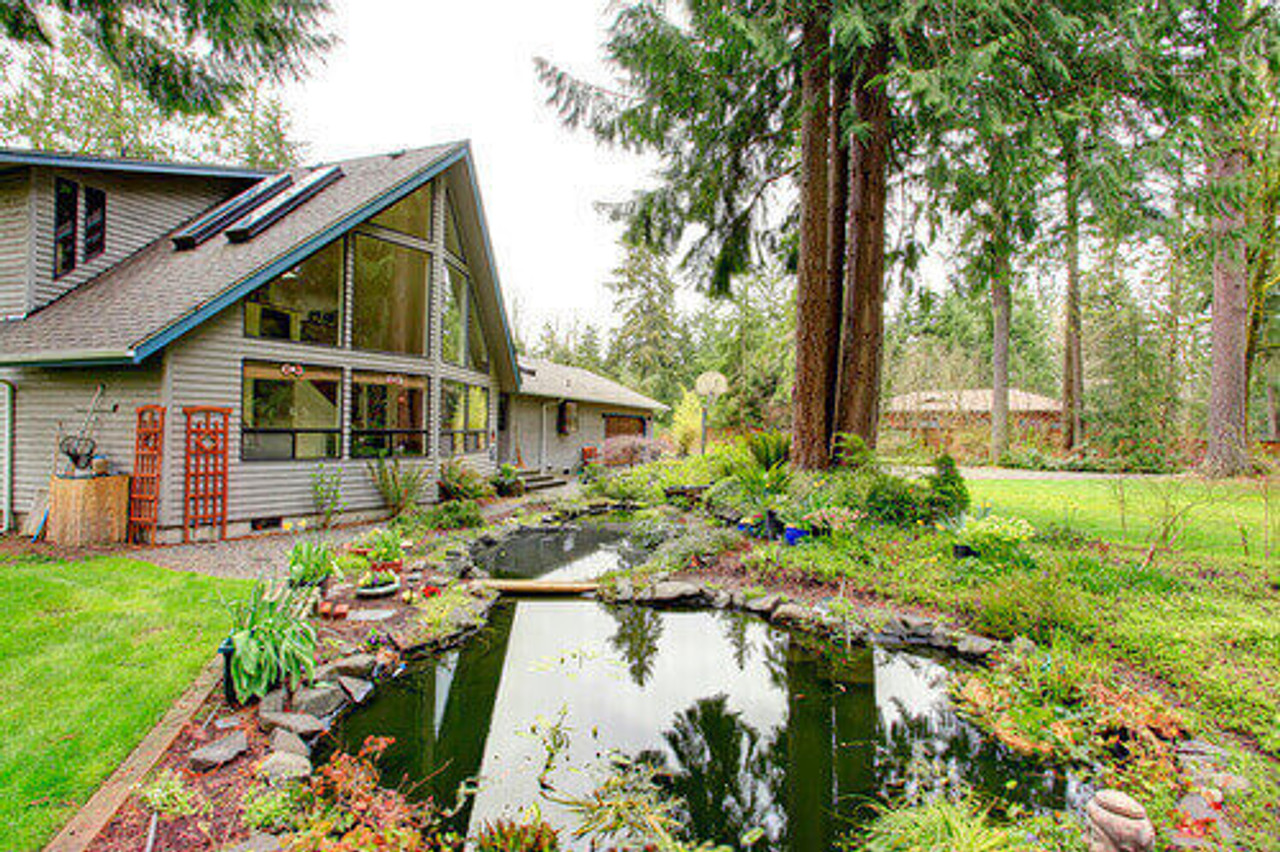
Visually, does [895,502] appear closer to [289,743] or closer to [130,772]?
[289,743]

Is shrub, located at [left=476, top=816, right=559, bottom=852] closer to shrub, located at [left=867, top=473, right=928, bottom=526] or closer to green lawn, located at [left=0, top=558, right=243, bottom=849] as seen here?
green lawn, located at [left=0, top=558, right=243, bottom=849]

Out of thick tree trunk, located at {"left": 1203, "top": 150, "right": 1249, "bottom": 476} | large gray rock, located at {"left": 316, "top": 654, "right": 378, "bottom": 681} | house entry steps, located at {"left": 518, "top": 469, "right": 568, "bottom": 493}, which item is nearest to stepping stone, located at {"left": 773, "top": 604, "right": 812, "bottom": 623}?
large gray rock, located at {"left": 316, "top": 654, "right": 378, "bottom": 681}

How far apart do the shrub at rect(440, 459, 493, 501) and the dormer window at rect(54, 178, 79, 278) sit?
6.37 meters

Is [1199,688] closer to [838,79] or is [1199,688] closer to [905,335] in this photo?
[838,79]

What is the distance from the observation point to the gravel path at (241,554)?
5.84 metres

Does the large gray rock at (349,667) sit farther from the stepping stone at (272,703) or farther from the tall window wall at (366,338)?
the tall window wall at (366,338)

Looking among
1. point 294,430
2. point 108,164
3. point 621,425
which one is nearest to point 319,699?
point 294,430

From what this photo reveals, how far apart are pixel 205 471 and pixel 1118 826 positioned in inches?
354

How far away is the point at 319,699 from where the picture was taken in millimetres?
3363

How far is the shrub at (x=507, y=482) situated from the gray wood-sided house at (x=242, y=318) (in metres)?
1.10

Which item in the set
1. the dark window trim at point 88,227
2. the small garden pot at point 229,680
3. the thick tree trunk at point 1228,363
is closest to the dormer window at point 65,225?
the dark window trim at point 88,227

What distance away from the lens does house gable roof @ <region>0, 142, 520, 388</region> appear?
655 centimetres

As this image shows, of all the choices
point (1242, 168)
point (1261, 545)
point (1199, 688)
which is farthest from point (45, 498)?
point (1242, 168)

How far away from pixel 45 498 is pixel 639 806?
9343 millimetres
